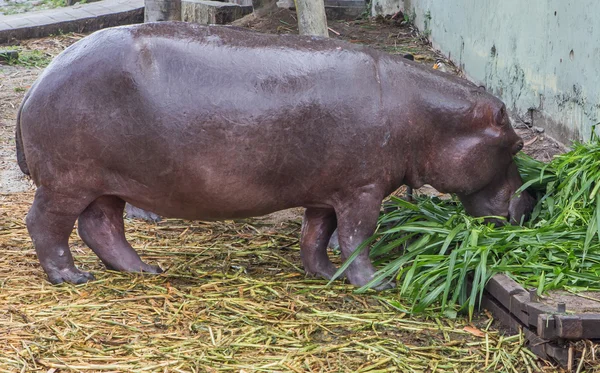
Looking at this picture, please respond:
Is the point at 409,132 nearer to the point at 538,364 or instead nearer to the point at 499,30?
the point at 538,364

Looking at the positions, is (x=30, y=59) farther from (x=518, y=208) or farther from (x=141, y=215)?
(x=518, y=208)

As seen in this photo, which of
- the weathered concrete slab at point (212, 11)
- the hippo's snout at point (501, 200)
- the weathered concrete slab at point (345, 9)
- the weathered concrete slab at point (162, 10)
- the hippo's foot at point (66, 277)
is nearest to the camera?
the hippo's foot at point (66, 277)

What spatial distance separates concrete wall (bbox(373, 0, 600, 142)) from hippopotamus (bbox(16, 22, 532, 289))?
1.26m

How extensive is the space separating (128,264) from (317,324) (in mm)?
1284

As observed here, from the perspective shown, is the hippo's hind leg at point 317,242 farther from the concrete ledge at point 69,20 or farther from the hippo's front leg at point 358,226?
the concrete ledge at point 69,20

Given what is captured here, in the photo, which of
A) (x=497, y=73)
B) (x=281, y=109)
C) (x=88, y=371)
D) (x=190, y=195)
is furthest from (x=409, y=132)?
(x=497, y=73)

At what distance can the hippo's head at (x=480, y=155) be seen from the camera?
510 cm

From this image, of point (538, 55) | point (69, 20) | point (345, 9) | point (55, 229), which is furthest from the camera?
point (69, 20)

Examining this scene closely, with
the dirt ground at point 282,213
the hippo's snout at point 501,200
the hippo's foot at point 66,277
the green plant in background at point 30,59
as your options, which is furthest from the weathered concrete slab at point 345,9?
the hippo's foot at point 66,277

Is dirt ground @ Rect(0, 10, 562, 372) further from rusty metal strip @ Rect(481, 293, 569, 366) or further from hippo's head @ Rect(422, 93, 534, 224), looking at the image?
hippo's head @ Rect(422, 93, 534, 224)

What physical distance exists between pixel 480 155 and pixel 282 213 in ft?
5.90

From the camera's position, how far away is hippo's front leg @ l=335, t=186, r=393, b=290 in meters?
4.91

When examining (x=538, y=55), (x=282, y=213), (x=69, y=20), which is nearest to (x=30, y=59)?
(x=69, y=20)

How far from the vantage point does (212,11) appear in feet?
39.8
